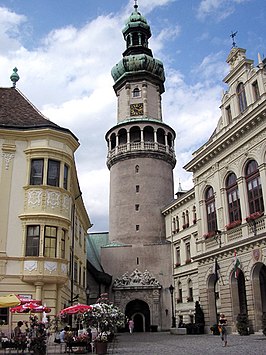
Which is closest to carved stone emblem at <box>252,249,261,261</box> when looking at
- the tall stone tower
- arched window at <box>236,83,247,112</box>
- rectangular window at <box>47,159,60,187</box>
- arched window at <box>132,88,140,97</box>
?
arched window at <box>236,83,247,112</box>

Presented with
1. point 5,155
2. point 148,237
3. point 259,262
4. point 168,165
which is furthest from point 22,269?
point 168,165

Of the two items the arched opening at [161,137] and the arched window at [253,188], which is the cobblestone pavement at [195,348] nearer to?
the arched window at [253,188]

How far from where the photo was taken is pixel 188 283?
158 feet

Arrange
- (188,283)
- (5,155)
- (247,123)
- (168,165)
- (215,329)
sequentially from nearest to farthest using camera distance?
(5,155)
(247,123)
(215,329)
(188,283)
(168,165)

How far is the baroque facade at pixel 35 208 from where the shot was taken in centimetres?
2473

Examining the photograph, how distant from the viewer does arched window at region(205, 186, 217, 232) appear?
3469 cm

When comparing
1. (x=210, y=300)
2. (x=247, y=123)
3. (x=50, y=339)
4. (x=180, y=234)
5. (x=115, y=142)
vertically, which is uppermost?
(x=115, y=142)

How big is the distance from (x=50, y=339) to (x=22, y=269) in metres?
4.49

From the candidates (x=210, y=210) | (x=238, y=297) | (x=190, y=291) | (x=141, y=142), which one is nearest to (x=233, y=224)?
(x=210, y=210)

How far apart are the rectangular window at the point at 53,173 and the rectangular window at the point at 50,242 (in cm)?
294

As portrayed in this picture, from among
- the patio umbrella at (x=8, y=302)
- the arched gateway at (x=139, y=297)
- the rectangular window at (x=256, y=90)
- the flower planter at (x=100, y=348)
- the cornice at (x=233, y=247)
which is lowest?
the flower planter at (x=100, y=348)

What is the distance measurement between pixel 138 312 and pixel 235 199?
2648 centimetres

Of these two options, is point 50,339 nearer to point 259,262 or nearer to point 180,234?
point 259,262

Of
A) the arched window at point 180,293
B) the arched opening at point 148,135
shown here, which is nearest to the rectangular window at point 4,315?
the arched window at point 180,293
